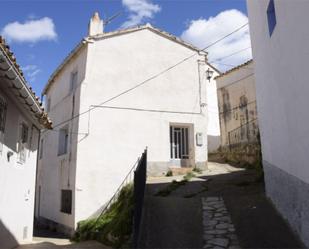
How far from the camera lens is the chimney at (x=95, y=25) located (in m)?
17.5

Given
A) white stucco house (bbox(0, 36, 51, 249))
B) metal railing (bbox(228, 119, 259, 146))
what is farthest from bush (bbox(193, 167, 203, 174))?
white stucco house (bbox(0, 36, 51, 249))

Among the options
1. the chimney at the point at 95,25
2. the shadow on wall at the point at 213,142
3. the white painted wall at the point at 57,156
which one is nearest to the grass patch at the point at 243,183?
the white painted wall at the point at 57,156

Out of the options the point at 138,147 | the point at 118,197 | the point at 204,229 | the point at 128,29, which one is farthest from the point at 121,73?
the point at 204,229

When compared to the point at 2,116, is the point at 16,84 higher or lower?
higher

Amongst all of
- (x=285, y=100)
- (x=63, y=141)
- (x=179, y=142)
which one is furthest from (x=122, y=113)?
(x=285, y=100)

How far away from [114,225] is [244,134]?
37.1 ft

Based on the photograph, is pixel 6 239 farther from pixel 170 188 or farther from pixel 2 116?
pixel 170 188

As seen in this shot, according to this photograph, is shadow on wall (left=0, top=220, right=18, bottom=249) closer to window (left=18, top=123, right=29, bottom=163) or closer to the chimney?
window (left=18, top=123, right=29, bottom=163)

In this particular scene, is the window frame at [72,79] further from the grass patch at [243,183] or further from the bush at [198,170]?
the grass patch at [243,183]

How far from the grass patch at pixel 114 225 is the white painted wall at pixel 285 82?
431 cm

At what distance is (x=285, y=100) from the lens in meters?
6.52

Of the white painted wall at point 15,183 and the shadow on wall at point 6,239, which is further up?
the white painted wall at point 15,183

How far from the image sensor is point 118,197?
13.9 metres

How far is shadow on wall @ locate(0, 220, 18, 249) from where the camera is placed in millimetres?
8656
